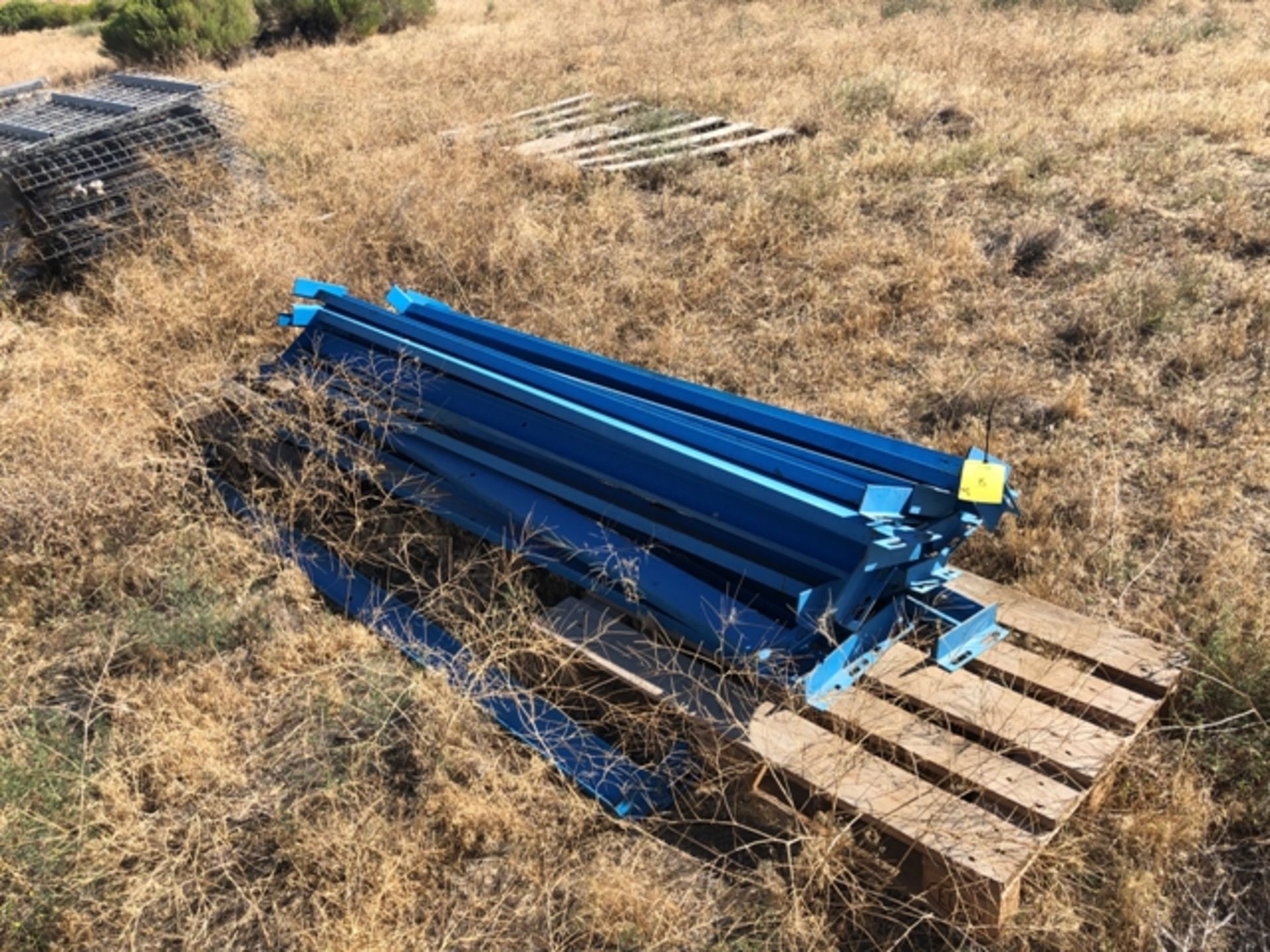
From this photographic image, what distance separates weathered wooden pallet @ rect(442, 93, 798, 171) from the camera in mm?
→ 6957

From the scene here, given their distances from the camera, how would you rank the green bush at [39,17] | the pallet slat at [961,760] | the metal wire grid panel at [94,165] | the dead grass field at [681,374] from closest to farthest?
1. the pallet slat at [961,760]
2. the dead grass field at [681,374]
3. the metal wire grid panel at [94,165]
4. the green bush at [39,17]

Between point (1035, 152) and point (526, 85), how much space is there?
525 cm

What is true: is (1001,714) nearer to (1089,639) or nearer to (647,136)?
(1089,639)

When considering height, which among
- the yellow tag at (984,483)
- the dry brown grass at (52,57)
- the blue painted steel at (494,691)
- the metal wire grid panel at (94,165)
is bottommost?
the blue painted steel at (494,691)

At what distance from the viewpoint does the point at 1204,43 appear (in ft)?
25.8

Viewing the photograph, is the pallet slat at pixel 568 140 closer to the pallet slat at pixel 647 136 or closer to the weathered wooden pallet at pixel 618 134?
the weathered wooden pallet at pixel 618 134

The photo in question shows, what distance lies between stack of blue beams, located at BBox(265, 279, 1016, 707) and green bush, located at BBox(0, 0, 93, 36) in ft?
92.3

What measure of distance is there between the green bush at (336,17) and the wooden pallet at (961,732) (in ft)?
46.5

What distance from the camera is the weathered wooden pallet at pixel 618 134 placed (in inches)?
274

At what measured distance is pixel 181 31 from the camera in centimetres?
1398

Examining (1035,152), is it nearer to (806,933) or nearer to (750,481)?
(750,481)

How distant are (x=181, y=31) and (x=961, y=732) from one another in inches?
614

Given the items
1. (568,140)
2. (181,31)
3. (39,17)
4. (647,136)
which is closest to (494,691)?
(647,136)

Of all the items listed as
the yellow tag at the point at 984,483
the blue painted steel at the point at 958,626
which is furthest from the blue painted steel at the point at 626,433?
the blue painted steel at the point at 958,626
